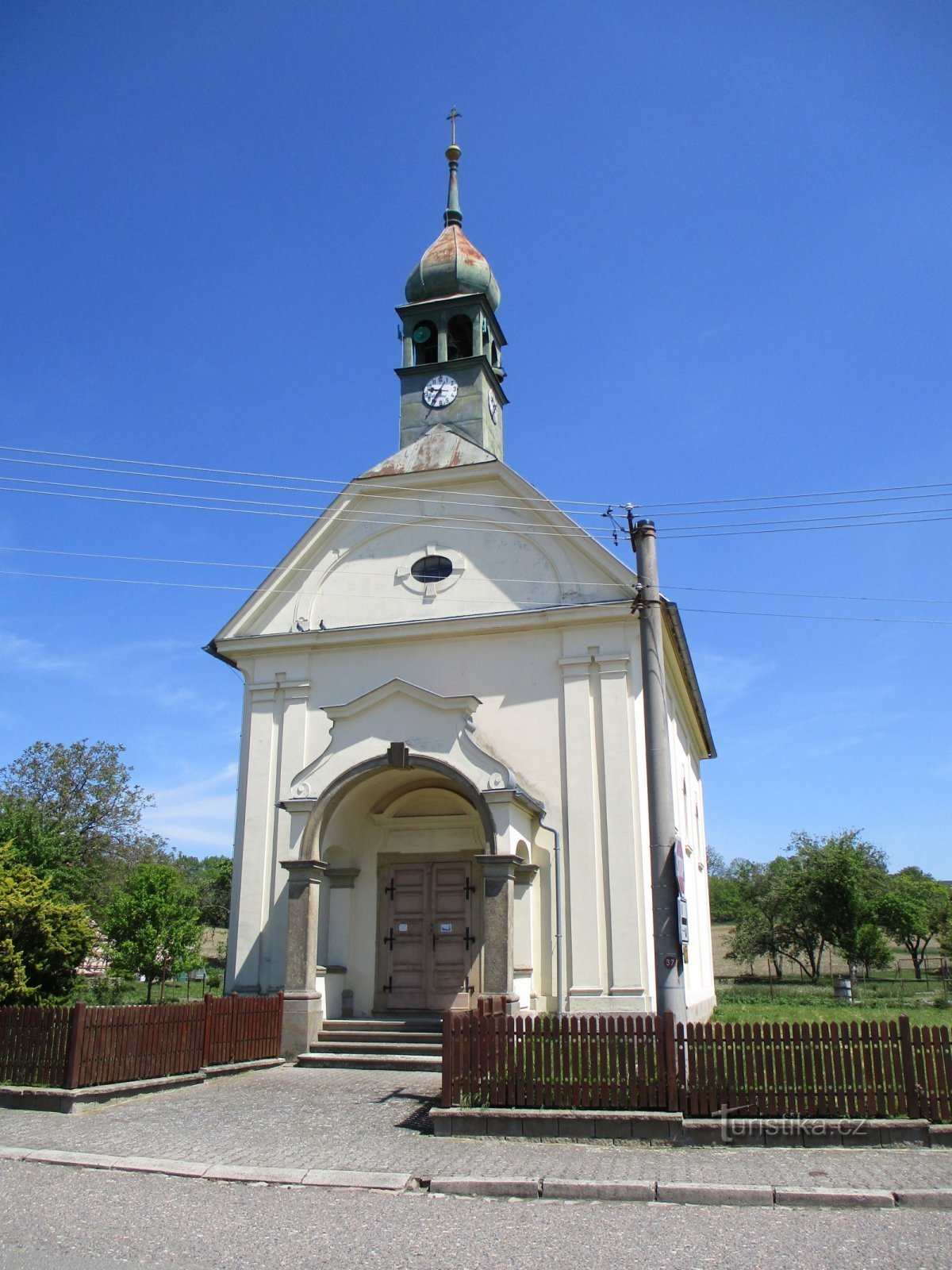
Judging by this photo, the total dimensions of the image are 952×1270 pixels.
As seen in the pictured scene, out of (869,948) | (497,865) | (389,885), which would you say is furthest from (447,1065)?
(869,948)

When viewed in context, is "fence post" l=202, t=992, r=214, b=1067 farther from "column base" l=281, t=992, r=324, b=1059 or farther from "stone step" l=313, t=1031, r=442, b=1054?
"stone step" l=313, t=1031, r=442, b=1054

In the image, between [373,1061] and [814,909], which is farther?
[814,909]

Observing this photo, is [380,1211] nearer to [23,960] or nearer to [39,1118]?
[39,1118]

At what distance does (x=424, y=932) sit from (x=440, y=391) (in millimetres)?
11746

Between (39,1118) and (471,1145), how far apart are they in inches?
196

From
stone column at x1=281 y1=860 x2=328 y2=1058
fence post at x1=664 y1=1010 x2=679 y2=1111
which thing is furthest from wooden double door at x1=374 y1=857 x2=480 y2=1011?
fence post at x1=664 y1=1010 x2=679 y2=1111

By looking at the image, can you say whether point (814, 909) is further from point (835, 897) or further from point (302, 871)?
point (302, 871)

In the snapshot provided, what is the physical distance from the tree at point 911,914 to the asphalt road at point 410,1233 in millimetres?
47577

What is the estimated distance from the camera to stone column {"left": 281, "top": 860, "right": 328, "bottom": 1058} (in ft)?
51.2

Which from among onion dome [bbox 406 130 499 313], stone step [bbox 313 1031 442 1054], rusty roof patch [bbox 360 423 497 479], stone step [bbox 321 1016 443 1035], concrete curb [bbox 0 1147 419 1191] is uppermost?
onion dome [bbox 406 130 499 313]

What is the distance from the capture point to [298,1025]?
15.6 m

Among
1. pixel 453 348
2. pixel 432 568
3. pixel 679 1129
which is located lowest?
pixel 679 1129

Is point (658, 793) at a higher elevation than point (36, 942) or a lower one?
higher

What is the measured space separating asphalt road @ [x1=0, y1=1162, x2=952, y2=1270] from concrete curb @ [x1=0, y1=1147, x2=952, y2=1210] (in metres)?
0.13
